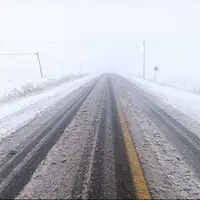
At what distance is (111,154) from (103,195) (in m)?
1.56

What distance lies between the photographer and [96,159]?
4.87 metres

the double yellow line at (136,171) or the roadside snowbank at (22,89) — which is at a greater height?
the double yellow line at (136,171)

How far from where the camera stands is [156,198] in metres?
3.51

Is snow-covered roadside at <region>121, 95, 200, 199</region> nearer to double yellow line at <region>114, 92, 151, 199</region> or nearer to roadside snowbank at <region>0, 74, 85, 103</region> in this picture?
double yellow line at <region>114, 92, 151, 199</region>

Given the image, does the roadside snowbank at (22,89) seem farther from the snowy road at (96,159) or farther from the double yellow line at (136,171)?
the double yellow line at (136,171)

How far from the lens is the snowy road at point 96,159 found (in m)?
3.80

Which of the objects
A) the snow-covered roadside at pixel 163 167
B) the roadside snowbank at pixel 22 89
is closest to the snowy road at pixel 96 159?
the snow-covered roadside at pixel 163 167

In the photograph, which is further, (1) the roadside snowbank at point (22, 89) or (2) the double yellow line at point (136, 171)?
(1) the roadside snowbank at point (22, 89)

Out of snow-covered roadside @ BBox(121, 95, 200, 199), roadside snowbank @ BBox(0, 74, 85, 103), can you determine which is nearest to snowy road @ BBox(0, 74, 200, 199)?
snow-covered roadside @ BBox(121, 95, 200, 199)

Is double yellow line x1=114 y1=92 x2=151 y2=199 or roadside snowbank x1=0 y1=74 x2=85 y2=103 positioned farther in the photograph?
roadside snowbank x1=0 y1=74 x2=85 y2=103

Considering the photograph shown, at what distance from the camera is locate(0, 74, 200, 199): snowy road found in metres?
3.80

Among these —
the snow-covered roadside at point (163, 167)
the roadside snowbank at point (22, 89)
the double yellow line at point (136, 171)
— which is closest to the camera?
the double yellow line at point (136, 171)

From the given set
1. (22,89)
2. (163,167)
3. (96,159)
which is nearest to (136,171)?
(163,167)

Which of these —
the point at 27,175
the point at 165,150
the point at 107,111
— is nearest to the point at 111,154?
the point at 165,150
